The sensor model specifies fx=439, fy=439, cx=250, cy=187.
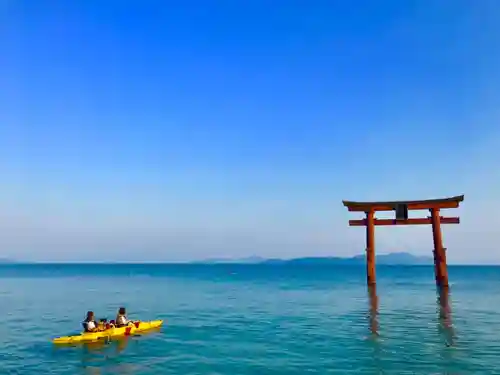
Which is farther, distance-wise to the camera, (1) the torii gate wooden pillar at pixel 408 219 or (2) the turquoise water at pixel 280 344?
(1) the torii gate wooden pillar at pixel 408 219

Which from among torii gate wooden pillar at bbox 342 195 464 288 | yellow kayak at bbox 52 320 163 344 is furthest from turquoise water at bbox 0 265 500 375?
torii gate wooden pillar at bbox 342 195 464 288

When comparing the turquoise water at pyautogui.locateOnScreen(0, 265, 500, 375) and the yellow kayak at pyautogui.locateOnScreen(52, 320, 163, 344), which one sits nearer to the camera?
the turquoise water at pyautogui.locateOnScreen(0, 265, 500, 375)

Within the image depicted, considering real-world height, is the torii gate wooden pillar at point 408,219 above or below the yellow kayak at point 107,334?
above

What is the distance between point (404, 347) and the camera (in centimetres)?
1848

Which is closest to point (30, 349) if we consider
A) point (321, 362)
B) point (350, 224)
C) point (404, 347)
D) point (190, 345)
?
point (190, 345)

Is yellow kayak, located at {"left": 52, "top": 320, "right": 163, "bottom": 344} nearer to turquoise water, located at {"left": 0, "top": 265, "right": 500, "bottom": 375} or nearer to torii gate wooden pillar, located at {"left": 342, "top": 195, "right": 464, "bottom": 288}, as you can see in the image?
turquoise water, located at {"left": 0, "top": 265, "right": 500, "bottom": 375}

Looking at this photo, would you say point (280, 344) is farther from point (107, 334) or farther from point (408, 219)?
point (408, 219)

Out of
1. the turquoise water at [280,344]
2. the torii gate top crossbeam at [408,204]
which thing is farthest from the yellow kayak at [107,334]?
the torii gate top crossbeam at [408,204]

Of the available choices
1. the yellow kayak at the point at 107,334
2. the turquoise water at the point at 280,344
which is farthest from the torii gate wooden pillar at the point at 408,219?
the yellow kayak at the point at 107,334

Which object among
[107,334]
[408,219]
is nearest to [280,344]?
[107,334]

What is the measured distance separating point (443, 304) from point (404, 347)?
18.0 meters

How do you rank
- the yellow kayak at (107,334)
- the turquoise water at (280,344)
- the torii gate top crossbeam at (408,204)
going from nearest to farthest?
the turquoise water at (280,344)
the yellow kayak at (107,334)
the torii gate top crossbeam at (408,204)

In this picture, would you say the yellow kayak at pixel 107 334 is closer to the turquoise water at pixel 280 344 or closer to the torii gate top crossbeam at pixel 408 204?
the turquoise water at pixel 280 344

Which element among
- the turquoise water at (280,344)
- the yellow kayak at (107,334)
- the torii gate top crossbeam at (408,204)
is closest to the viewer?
the turquoise water at (280,344)
